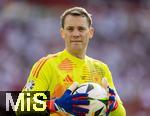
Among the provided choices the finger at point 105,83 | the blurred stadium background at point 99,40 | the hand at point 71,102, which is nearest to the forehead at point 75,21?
the finger at point 105,83

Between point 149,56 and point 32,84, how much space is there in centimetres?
759

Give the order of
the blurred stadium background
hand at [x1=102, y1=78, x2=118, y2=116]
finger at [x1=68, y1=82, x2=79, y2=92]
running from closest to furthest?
finger at [x1=68, y1=82, x2=79, y2=92] → hand at [x1=102, y1=78, x2=118, y2=116] → the blurred stadium background

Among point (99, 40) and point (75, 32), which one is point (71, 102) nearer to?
point (75, 32)

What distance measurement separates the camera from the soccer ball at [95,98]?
432cm

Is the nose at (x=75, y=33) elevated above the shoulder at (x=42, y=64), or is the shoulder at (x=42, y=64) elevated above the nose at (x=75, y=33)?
the nose at (x=75, y=33)

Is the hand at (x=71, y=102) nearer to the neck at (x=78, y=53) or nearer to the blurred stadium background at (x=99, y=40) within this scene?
the neck at (x=78, y=53)

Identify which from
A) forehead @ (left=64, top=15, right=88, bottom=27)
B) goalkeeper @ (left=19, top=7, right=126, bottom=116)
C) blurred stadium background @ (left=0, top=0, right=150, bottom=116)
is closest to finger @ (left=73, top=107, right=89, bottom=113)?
goalkeeper @ (left=19, top=7, right=126, bottom=116)

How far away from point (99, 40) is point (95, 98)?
7.29 metres

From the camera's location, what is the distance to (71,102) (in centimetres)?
423

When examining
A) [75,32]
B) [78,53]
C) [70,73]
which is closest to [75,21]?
[75,32]

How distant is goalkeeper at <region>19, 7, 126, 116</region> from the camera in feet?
14.1

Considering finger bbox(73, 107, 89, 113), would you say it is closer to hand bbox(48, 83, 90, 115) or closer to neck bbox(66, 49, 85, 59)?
hand bbox(48, 83, 90, 115)

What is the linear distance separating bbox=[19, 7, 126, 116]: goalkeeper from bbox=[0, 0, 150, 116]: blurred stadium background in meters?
5.81

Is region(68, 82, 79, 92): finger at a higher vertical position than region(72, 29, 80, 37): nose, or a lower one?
lower
